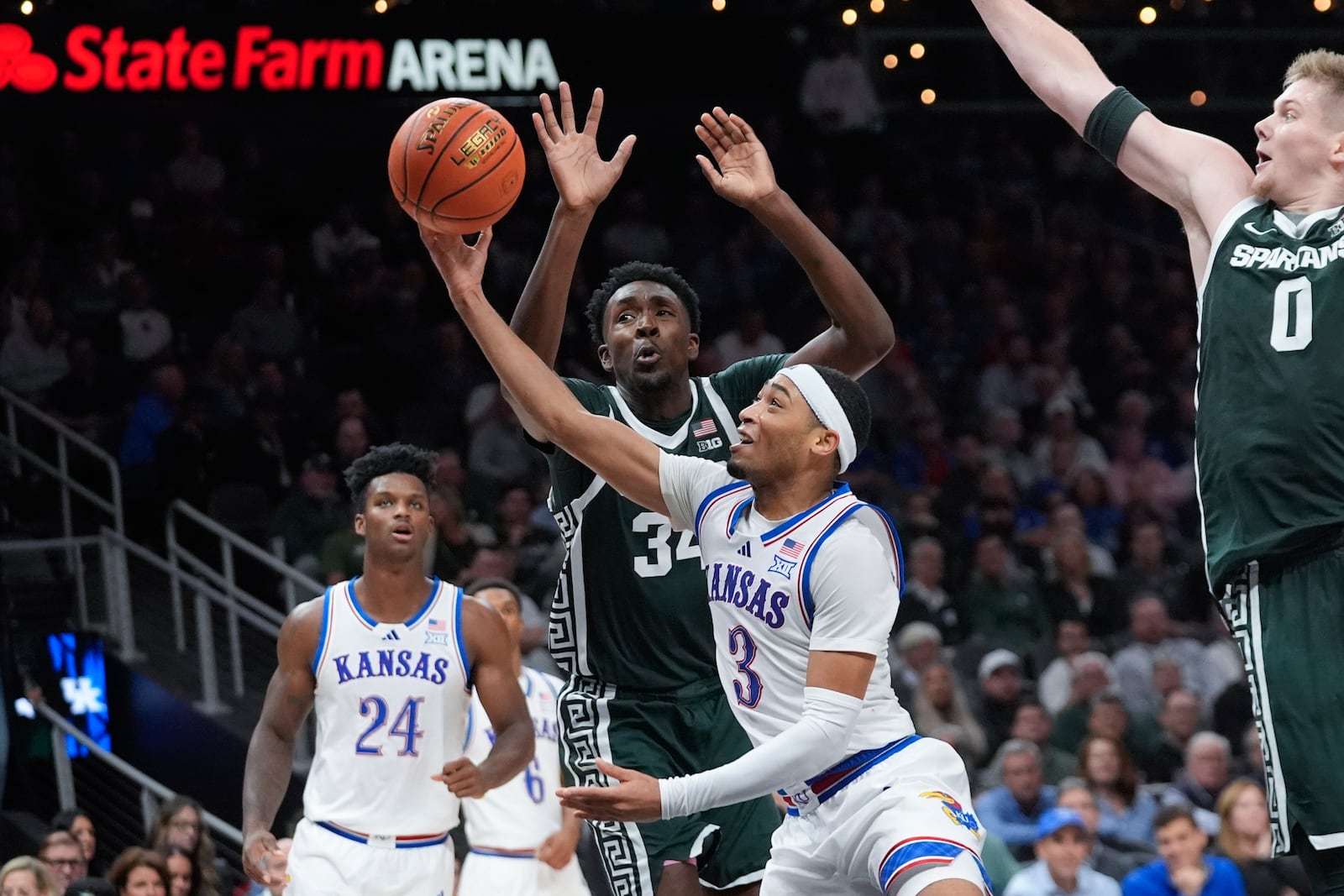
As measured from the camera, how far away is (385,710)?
663 centimetres

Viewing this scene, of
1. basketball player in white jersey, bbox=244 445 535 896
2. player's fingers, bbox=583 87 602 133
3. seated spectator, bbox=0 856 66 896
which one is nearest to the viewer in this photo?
player's fingers, bbox=583 87 602 133

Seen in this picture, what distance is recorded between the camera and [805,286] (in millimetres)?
15766

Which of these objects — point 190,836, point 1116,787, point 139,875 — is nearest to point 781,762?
point 139,875

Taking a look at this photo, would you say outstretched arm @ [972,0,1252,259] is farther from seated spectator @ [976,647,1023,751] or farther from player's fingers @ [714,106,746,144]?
seated spectator @ [976,647,1023,751]

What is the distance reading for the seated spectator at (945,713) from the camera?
10.0m

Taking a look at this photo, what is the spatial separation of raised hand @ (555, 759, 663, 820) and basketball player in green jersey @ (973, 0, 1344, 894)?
1.31 meters

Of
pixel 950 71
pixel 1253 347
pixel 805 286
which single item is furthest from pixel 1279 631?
pixel 950 71

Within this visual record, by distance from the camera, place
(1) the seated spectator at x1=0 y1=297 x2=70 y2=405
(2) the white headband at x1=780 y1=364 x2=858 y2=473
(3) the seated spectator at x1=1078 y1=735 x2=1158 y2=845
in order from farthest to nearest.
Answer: (1) the seated spectator at x1=0 y1=297 x2=70 y2=405 → (3) the seated spectator at x1=1078 y1=735 x2=1158 y2=845 → (2) the white headband at x1=780 y1=364 x2=858 y2=473

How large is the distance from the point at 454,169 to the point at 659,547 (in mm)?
1287

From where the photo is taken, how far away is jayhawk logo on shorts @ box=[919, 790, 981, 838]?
14.3ft

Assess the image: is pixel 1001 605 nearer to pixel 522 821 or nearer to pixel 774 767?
pixel 522 821

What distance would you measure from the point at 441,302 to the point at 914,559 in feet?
16.0

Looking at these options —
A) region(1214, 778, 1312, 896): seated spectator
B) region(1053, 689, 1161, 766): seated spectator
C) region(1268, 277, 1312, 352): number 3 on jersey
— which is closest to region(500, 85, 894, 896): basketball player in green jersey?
region(1268, 277, 1312, 352): number 3 on jersey

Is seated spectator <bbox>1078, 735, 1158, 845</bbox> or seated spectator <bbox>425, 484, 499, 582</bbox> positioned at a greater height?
seated spectator <bbox>425, 484, 499, 582</bbox>
